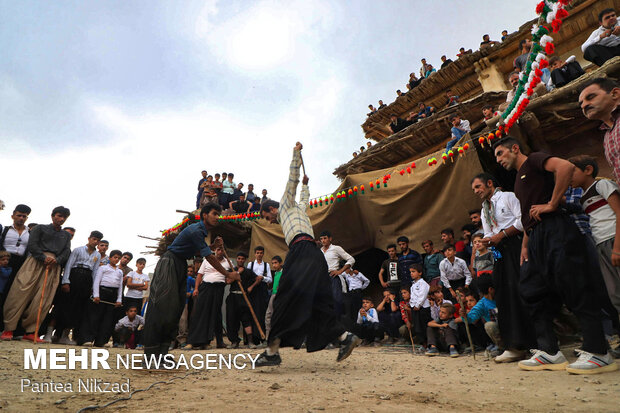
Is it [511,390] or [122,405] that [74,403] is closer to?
[122,405]

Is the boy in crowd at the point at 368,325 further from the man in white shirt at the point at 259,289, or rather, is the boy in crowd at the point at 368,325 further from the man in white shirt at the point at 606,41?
the man in white shirt at the point at 606,41

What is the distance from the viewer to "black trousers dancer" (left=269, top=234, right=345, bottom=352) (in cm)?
308

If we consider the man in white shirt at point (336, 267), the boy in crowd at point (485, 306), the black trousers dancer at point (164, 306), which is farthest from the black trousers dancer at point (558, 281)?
the man in white shirt at point (336, 267)

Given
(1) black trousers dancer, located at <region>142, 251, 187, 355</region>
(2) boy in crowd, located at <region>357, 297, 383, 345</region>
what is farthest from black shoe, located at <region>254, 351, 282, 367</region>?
(2) boy in crowd, located at <region>357, 297, 383, 345</region>

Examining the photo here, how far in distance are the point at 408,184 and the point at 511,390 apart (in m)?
4.27

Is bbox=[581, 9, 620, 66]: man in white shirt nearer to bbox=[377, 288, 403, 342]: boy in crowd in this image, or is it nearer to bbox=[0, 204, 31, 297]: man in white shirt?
bbox=[377, 288, 403, 342]: boy in crowd

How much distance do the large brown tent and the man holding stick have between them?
428 cm

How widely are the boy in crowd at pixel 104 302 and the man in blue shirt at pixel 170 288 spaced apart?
2848mm

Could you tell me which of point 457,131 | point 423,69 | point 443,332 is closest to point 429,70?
point 423,69

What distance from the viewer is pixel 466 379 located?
8.55 ft

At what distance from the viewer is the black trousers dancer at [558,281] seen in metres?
2.31

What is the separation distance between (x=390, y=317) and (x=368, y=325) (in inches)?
15.8

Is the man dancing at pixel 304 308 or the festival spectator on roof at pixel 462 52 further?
the festival spectator on roof at pixel 462 52

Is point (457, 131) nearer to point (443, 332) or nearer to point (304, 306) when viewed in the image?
point (443, 332)
